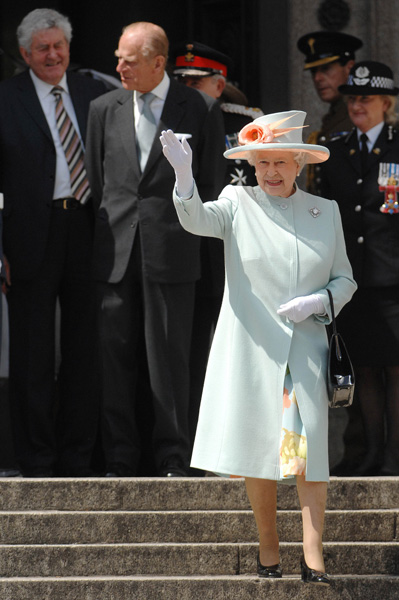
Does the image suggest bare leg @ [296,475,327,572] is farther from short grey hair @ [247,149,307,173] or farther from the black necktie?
the black necktie

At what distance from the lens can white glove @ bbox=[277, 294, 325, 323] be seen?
211 inches

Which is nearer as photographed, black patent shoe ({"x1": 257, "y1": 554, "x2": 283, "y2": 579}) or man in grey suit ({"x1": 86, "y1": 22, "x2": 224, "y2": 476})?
black patent shoe ({"x1": 257, "y1": 554, "x2": 283, "y2": 579})

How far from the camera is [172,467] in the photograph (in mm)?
6426

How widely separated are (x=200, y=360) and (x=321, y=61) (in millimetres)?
1997

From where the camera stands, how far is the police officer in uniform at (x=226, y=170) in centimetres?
698

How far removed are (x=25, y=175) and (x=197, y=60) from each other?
1.25 meters

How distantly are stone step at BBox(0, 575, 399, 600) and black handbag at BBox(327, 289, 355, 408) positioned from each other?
0.73m

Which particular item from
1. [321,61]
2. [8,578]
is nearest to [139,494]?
[8,578]

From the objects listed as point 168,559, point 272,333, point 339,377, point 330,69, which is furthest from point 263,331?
point 330,69

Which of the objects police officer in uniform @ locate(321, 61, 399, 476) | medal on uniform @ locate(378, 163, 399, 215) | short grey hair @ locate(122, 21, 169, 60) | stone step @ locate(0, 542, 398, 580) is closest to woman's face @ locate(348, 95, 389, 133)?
police officer in uniform @ locate(321, 61, 399, 476)

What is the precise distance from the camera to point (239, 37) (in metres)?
8.91

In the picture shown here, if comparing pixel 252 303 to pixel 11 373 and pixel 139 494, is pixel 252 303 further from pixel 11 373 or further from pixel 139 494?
pixel 11 373

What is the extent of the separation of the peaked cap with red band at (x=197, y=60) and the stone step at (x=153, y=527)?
8.53 ft

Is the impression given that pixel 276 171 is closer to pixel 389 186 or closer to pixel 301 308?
pixel 301 308
